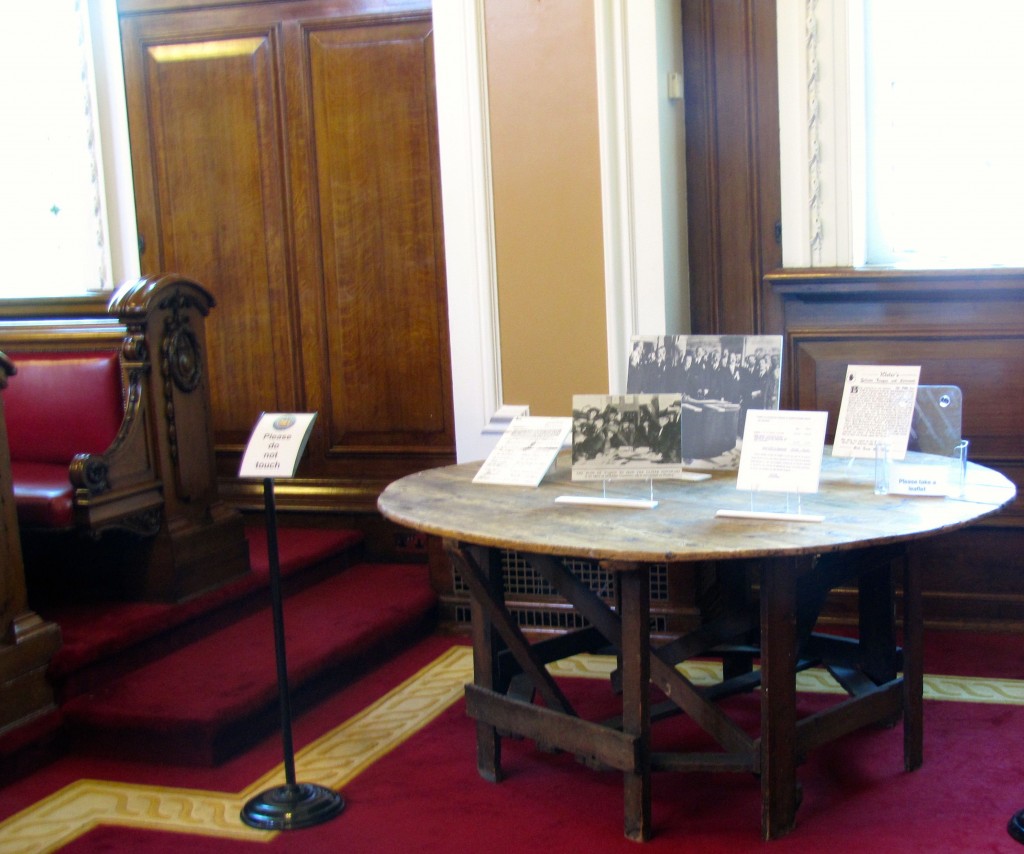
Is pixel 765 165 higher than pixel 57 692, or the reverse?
pixel 765 165

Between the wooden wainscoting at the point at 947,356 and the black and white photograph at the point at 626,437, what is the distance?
54.2 inches

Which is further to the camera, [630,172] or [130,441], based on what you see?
[630,172]

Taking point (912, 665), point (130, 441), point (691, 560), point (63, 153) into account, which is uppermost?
point (63, 153)

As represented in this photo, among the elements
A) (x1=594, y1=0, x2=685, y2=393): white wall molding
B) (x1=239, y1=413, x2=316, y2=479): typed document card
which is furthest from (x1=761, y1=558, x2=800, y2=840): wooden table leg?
(x1=594, y1=0, x2=685, y2=393): white wall molding

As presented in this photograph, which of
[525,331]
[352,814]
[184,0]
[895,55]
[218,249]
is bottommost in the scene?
[352,814]

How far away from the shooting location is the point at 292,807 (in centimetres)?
281

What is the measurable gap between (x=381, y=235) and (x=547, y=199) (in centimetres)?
106

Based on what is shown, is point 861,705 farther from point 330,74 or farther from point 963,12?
point 330,74

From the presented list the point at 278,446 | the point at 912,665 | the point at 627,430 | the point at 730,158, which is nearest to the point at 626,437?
the point at 627,430

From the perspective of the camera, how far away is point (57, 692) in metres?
3.32

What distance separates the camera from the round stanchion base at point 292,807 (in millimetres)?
2771

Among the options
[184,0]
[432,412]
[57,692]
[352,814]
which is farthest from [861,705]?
[184,0]

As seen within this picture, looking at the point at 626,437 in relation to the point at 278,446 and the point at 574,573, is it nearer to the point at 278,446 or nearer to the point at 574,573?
the point at 278,446

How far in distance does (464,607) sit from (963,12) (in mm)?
2590
